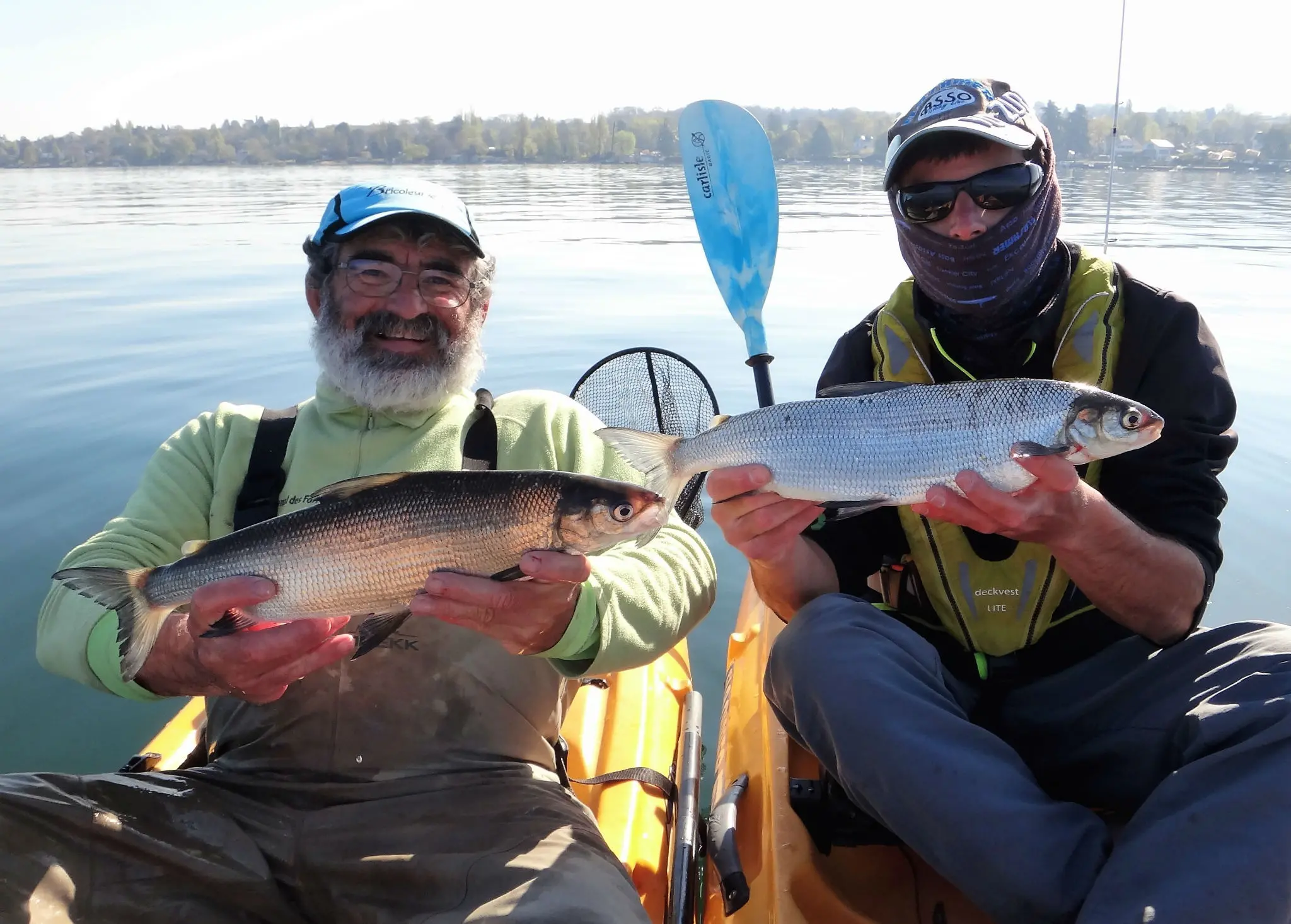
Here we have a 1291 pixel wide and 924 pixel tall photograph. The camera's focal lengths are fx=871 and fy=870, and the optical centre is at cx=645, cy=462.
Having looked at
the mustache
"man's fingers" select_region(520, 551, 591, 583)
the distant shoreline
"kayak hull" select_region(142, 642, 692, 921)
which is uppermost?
the distant shoreline

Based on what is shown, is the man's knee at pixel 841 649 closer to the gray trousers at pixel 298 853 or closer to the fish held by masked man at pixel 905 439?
the fish held by masked man at pixel 905 439

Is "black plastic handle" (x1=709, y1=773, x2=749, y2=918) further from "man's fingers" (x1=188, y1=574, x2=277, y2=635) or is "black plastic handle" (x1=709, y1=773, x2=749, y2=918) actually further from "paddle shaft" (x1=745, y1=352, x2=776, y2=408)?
"paddle shaft" (x1=745, y1=352, x2=776, y2=408)

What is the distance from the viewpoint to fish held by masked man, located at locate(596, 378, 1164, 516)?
256cm

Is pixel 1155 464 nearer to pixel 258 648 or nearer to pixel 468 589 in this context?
pixel 468 589

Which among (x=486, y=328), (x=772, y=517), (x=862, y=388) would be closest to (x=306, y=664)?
(x=772, y=517)

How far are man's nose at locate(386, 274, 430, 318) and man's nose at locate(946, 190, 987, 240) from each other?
6.49 ft

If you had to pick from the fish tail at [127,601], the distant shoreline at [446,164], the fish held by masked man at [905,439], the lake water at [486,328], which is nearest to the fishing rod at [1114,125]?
the lake water at [486,328]

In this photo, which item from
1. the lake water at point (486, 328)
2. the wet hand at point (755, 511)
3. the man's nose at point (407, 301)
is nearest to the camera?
the wet hand at point (755, 511)

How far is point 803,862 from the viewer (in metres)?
2.80

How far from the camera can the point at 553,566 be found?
94.7 inches

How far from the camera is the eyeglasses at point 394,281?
3.37m

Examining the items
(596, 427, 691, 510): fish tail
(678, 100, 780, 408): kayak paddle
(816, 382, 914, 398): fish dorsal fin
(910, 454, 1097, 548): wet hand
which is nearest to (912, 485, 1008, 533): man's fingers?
(910, 454, 1097, 548): wet hand

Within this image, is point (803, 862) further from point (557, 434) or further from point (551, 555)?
point (557, 434)

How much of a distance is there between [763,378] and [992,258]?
6.51 feet
